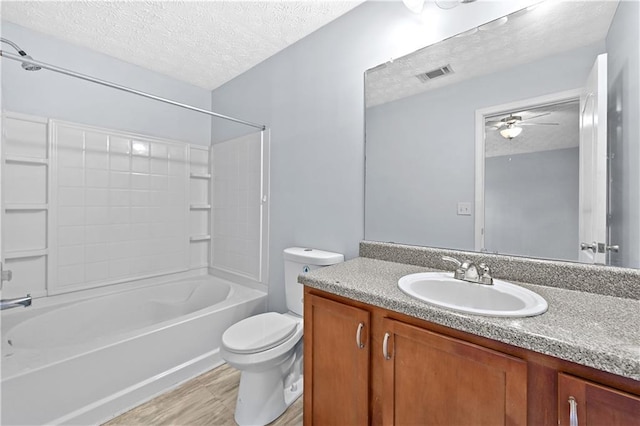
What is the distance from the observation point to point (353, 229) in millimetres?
1770

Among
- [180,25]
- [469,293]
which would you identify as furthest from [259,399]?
[180,25]

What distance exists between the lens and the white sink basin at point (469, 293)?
0.92 metres

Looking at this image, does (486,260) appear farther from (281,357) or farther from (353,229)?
(281,357)

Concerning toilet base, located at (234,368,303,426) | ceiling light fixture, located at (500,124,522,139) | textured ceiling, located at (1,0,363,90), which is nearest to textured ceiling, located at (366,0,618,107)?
ceiling light fixture, located at (500,124,522,139)

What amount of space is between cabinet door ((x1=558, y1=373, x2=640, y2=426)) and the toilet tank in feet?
3.97

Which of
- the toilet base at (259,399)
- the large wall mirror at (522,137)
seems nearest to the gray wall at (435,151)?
the large wall mirror at (522,137)

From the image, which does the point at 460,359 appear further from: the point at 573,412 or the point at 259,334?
the point at 259,334

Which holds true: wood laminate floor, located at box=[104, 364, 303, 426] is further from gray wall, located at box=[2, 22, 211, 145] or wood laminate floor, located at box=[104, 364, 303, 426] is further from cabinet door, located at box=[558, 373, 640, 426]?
gray wall, located at box=[2, 22, 211, 145]

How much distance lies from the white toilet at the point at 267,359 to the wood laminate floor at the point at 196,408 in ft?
0.29

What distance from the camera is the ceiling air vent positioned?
1.39 metres

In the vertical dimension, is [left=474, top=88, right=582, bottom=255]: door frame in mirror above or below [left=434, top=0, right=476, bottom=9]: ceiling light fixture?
below

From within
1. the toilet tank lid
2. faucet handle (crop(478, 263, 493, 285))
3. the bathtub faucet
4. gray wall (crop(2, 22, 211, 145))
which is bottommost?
the bathtub faucet

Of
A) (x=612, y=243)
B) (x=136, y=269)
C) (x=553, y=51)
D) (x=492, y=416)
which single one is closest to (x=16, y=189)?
(x=136, y=269)

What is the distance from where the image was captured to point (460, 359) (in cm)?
82
